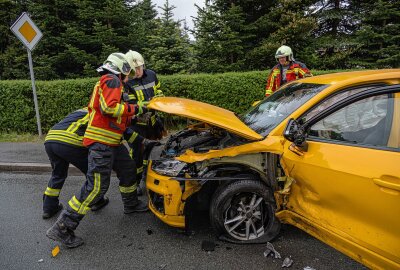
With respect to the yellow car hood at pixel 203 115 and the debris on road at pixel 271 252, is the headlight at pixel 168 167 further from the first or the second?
the debris on road at pixel 271 252

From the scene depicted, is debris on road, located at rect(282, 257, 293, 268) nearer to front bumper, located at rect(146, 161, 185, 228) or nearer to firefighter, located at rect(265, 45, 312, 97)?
front bumper, located at rect(146, 161, 185, 228)

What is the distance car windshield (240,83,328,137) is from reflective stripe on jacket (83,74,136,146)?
133cm

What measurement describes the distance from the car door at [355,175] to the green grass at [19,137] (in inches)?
264

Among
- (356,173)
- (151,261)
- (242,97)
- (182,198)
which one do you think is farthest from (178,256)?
(242,97)

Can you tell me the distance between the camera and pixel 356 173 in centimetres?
221

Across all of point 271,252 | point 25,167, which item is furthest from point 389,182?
point 25,167

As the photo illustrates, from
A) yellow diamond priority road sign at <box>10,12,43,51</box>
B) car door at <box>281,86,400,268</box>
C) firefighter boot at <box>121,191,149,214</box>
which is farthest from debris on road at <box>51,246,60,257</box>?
yellow diamond priority road sign at <box>10,12,43,51</box>

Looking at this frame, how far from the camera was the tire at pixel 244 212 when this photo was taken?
117 inches

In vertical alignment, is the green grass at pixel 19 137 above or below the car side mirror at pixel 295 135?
below

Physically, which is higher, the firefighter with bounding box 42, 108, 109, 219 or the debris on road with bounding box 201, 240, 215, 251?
the firefighter with bounding box 42, 108, 109, 219

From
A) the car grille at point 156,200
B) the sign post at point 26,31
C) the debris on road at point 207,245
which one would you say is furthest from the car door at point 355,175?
the sign post at point 26,31

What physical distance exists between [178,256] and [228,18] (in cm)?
836

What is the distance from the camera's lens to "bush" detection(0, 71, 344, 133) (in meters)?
7.43

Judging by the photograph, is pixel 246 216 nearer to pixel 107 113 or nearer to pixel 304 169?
pixel 304 169
